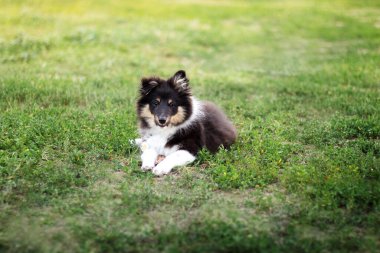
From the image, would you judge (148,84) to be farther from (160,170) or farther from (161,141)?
(160,170)

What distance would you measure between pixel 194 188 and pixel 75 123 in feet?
9.59

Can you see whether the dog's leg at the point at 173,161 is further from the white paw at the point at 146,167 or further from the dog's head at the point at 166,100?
the dog's head at the point at 166,100

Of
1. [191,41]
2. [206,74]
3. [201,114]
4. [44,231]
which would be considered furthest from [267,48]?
[44,231]

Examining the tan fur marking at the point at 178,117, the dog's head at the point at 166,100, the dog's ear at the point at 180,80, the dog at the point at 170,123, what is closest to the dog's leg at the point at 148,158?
the dog at the point at 170,123

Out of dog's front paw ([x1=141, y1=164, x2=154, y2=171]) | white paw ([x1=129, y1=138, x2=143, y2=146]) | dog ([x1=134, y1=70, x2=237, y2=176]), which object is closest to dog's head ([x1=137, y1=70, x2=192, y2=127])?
dog ([x1=134, y1=70, x2=237, y2=176])

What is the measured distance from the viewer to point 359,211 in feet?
18.1

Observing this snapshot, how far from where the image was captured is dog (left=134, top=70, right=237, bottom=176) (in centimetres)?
688

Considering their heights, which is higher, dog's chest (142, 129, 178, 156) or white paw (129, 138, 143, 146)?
dog's chest (142, 129, 178, 156)

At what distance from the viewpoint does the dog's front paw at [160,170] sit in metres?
6.52

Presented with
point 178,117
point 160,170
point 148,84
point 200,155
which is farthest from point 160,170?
point 148,84

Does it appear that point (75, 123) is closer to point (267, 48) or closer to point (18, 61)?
point (18, 61)

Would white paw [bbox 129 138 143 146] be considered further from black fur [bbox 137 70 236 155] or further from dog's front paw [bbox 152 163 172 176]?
dog's front paw [bbox 152 163 172 176]

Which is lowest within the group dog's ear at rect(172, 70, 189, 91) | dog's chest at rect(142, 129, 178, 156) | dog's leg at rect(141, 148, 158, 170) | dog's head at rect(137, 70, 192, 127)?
dog's leg at rect(141, 148, 158, 170)

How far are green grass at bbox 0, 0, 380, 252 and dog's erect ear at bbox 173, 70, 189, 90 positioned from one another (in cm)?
108
